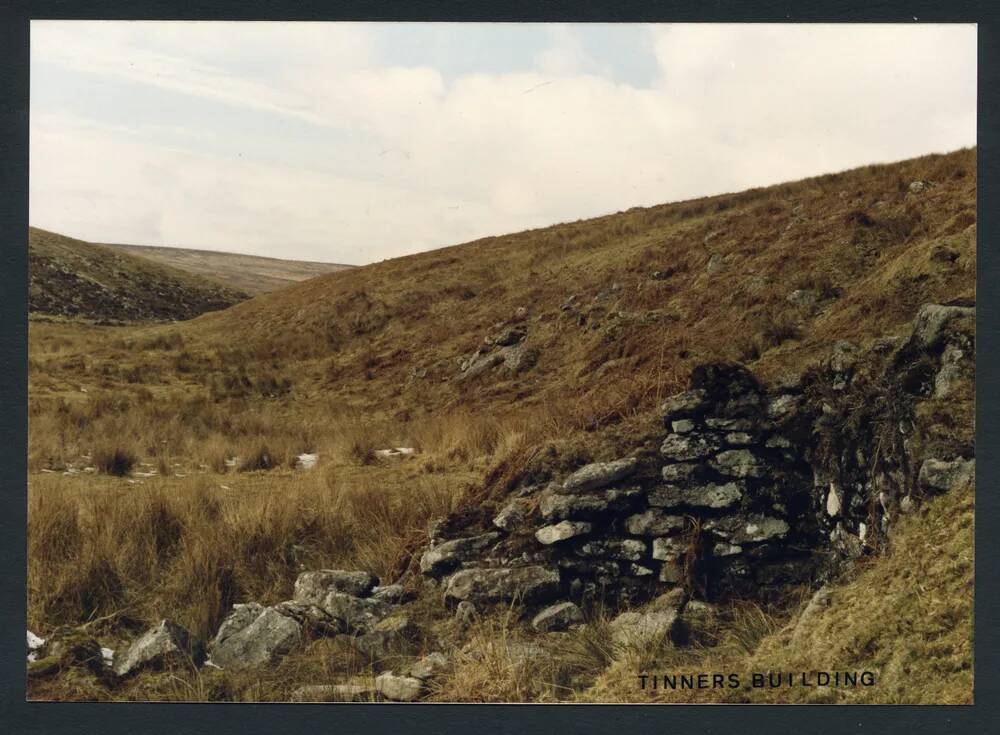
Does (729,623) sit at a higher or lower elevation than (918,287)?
lower

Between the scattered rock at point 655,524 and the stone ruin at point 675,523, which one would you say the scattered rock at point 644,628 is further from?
the scattered rock at point 655,524

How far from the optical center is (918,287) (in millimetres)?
7234

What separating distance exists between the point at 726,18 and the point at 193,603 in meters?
6.59

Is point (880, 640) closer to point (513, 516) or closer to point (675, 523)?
point (675, 523)

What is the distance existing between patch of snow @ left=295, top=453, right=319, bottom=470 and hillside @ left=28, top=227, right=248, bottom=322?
10.4m

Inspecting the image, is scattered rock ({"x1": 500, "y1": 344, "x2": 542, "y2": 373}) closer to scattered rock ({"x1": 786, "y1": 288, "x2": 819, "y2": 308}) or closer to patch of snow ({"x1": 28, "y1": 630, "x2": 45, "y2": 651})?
scattered rock ({"x1": 786, "y1": 288, "x2": 819, "y2": 308})

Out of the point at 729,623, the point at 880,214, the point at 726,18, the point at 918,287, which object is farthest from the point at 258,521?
the point at 880,214

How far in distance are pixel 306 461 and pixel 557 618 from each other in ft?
15.9

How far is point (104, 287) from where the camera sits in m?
26.9

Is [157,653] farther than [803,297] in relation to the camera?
A: No

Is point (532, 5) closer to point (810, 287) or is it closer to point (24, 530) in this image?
point (810, 287)

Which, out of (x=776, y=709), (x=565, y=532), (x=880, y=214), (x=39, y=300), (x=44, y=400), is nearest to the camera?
(x=776, y=709)

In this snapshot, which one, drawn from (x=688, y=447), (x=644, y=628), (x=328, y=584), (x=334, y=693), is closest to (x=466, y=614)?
(x=334, y=693)

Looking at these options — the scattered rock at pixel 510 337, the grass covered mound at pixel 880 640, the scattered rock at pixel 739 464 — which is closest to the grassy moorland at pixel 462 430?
the grass covered mound at pixel 880 640
